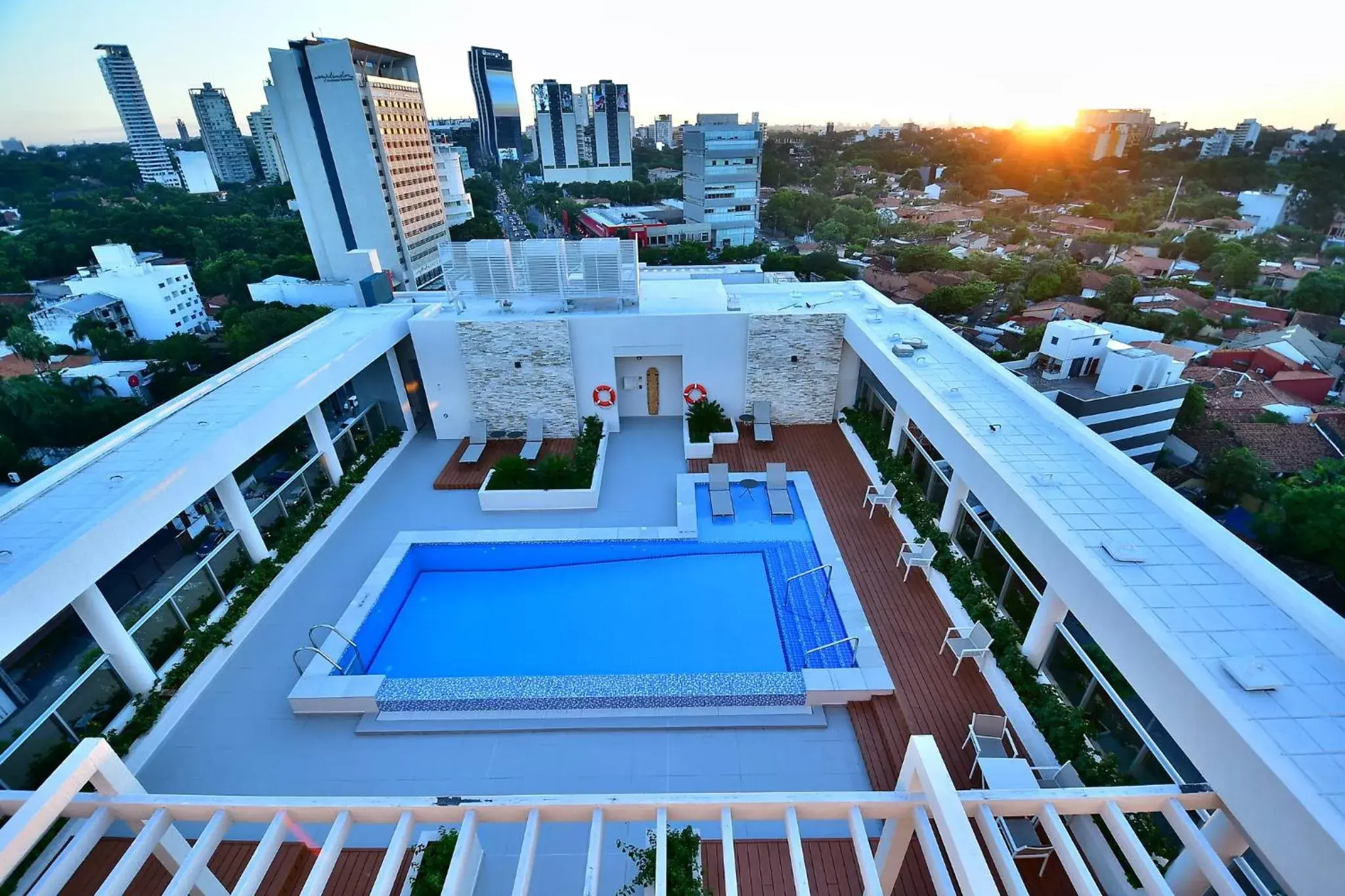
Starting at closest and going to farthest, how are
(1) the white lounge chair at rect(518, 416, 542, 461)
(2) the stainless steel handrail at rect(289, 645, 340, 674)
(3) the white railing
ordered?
(3) the white railing → (2) the stainless steel handrail at rect(289, 645, 340, 674) → (1) the white lounge chair at rect(518, 416, 542, 461)

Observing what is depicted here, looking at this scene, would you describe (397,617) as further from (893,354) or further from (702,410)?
(893,354)

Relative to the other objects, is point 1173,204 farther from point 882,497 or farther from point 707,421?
point 882,497

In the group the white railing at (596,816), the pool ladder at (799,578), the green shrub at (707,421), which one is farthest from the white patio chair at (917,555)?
the green shrub at (707,421)

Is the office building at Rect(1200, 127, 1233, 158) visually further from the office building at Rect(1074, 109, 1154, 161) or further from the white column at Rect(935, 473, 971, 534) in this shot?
→ the white column at Rect(935, 473, 971, 534)

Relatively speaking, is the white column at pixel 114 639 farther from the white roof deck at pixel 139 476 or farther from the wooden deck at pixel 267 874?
the wooden deck at pixel 267 874

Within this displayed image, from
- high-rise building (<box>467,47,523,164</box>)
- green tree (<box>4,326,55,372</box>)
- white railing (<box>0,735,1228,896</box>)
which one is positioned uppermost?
high-rise building (<box>467,47,523,164</box>)

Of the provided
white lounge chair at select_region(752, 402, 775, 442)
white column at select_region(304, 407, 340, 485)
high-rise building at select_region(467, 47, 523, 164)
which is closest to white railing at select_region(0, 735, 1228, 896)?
white column at select_region(304, 407, 340, 485)

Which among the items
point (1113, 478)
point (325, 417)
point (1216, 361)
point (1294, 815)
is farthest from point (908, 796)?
point (1216, 361)
